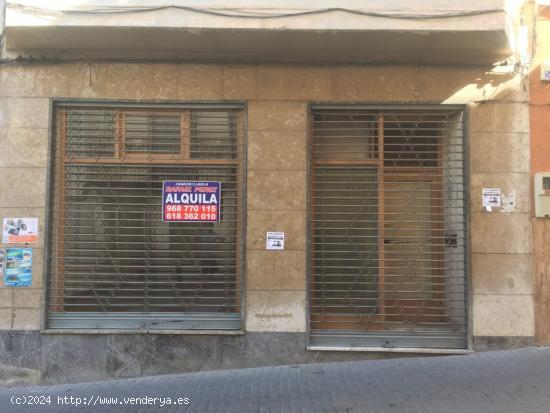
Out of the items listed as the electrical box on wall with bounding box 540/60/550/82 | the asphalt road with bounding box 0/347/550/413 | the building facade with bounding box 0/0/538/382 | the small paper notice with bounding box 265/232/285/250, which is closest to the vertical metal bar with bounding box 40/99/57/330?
the building facade with bounding box 0/0/538/382

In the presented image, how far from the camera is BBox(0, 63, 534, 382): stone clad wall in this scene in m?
6.68

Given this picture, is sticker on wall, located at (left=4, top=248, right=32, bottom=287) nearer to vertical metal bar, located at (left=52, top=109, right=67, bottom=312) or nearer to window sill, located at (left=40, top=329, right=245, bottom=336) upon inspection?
vertical metal bar, located at (left=52, top=109, right=67, bottom=312)

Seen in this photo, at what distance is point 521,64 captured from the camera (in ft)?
22.3

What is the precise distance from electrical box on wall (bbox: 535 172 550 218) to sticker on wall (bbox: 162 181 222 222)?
394 centimetres

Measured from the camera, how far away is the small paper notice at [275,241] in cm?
672

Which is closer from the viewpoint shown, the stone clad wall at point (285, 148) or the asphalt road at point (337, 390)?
the asphalt road at point (337, 390)

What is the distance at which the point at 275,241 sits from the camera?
6.73 metres

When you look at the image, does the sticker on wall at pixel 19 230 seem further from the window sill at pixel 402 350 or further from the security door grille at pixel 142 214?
the window sill at pixel 402 350

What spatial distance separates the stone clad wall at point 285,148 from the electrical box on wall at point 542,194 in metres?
0.14

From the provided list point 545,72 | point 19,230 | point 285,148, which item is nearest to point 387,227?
point 285,148

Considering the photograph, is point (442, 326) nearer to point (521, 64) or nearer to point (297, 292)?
point (297, 292)

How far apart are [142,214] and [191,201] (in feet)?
2.14

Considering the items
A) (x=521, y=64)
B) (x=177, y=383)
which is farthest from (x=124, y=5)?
(x=521, y=64)

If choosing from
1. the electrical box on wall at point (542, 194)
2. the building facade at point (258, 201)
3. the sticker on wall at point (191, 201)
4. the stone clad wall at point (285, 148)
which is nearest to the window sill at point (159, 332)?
the building facade at point (258, 201)
